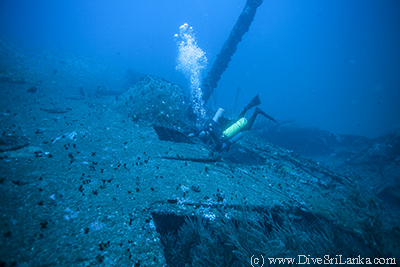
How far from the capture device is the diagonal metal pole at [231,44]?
29.3 ft

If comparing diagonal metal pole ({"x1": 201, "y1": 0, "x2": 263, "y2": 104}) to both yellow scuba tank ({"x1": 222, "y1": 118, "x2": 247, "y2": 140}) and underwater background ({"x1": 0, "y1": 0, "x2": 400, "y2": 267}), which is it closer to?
underwater background ({"x1": 0, "y1": 0, "x2": 400, "y2": 267})

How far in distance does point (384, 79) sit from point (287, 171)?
699ft

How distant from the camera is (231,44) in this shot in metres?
9.29

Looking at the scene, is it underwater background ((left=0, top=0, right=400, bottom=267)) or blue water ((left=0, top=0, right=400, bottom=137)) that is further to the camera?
blue water ((left=0, top=0, right=400, bottom=137))

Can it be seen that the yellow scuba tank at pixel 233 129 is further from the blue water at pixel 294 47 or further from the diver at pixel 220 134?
the blue water at pixel 294 47

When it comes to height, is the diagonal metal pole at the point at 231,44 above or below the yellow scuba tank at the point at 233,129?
above

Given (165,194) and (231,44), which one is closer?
(165,194)

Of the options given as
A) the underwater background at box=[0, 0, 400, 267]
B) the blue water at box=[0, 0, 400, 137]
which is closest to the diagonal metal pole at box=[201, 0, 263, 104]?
the underwater background at box=[0, 0, 400, 267]

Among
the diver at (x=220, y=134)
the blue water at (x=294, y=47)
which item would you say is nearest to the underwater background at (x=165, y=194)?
the diver at (x=220, y=134)

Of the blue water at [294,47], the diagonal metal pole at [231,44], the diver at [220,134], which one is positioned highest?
the blue water at [294,47]

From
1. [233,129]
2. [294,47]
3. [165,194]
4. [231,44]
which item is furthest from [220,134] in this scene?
[294,47]

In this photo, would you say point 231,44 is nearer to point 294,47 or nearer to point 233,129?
point 233,129

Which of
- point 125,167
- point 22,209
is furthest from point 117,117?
point 22,209

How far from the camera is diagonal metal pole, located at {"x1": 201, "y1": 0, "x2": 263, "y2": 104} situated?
29.3 ft
